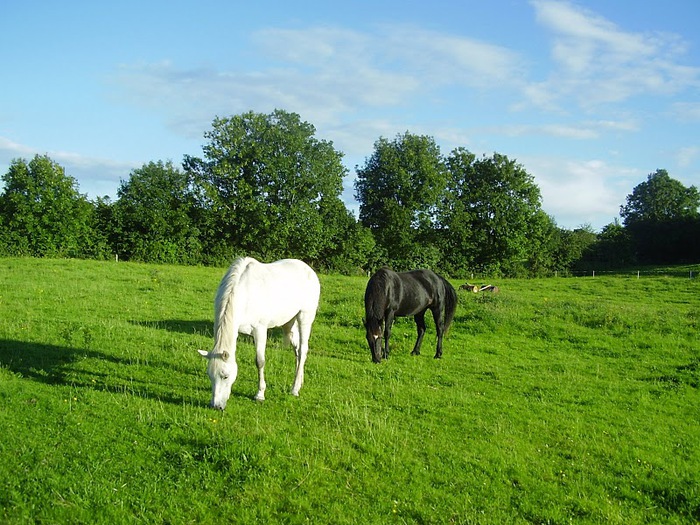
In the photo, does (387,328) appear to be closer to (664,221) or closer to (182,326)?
(182,326)

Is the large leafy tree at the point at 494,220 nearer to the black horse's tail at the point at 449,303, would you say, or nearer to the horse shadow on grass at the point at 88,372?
the black horse's tail at the point at 449,303

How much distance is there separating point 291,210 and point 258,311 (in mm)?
31818

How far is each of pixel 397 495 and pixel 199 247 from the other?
117 feet

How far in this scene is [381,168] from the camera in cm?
4578

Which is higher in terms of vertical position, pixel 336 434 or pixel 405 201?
pixel 405 201

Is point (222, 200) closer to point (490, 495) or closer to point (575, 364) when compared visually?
point (575, 364)

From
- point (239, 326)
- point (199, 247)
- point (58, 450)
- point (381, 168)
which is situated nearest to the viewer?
point (58, 450)

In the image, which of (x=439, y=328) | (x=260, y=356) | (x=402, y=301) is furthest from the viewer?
(x=439, y=328)

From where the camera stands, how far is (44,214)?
116 feet

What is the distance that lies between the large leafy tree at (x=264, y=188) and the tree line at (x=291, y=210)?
9 centimetres

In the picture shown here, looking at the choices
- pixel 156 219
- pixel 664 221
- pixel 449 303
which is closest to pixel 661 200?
pixel 664 221

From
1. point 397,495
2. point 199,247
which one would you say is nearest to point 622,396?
point 397,495

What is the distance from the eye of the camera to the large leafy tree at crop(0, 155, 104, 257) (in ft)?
113

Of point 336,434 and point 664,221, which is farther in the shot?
point 664,221
